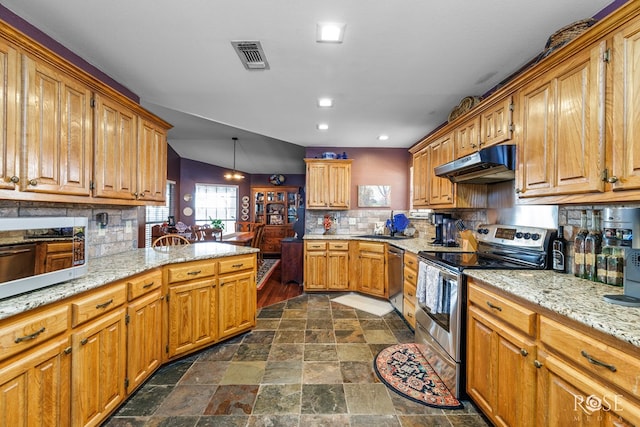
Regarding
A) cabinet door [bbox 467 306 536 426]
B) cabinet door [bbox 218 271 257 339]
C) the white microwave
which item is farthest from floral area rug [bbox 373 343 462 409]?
the white microwave

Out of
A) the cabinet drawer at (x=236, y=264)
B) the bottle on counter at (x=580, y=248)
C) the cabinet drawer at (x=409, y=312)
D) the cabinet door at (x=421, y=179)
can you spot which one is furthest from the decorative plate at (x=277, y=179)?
the bottle on counter at (x=580, y=248)

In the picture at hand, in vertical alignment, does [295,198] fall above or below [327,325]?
above

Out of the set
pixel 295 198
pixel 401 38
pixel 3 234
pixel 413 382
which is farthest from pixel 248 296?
pixel 295 198

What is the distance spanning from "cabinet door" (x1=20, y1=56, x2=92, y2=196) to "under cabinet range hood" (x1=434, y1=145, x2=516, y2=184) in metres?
2.87

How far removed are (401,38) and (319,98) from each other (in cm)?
113

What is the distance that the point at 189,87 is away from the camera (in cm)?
254

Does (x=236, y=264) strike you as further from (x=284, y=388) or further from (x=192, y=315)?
(x=284, y=388)

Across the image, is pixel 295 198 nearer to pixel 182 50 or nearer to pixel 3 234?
pixel 182 50

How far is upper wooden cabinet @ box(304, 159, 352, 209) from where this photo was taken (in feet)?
14.4

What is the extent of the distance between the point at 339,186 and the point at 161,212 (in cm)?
482

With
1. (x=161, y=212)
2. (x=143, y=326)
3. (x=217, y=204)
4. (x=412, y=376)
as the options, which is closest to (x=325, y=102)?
(x=143, y=326)

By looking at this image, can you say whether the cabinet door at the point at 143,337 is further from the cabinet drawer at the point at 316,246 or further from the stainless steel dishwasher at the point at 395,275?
the stainless steel dishwasher at the point at 395,275

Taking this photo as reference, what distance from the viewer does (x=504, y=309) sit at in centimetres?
144

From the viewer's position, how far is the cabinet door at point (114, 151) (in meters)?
1.91
